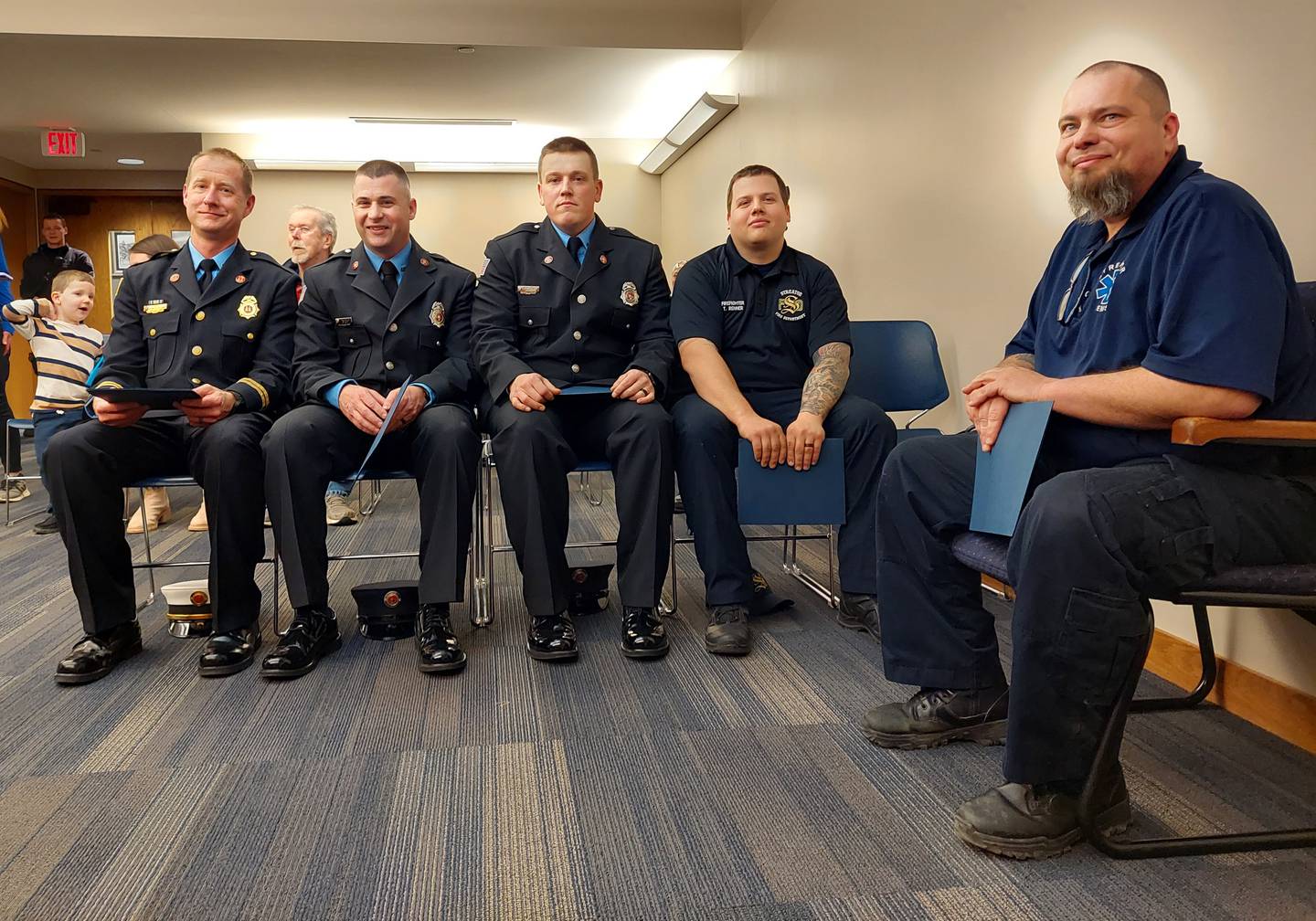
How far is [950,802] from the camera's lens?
166 cm

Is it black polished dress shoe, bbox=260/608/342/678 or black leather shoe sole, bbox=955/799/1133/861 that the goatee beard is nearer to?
black leather shoe sole, bbox=955/799/1133/861

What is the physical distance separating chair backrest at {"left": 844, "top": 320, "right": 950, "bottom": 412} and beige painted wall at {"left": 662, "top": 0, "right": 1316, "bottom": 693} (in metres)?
0.13

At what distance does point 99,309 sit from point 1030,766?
450 inches

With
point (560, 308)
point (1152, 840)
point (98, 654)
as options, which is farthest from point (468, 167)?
point (1152, 840)

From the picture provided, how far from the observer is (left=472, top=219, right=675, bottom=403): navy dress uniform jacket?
2842mm

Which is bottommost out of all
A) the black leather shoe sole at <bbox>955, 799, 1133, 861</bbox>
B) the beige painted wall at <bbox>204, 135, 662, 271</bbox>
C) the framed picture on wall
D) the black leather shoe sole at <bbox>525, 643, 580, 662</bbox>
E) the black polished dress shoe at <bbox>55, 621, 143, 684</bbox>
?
the black polished dress shoe at <bbox>55, 621, 143, 684</bbox>

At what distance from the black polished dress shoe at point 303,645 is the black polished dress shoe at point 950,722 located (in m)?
1.46

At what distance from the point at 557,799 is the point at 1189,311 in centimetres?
139

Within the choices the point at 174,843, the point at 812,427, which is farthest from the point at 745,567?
the point at 174,843

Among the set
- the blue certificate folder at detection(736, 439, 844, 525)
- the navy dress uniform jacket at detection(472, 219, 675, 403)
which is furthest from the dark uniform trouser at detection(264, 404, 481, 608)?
the blue certificate folder at detection(736, 439, 844, 525)

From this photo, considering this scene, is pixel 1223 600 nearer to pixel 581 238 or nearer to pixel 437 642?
pixel 437 642

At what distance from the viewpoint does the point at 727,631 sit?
2.54 m

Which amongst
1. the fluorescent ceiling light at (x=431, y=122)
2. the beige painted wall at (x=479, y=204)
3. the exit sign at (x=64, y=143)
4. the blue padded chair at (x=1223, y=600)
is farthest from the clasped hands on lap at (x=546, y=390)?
the exit sign at (x=64, y=143)

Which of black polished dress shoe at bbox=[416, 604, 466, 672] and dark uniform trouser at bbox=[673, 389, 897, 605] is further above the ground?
dark uniform trouser at bbox=[673, 389, 897, 605]
